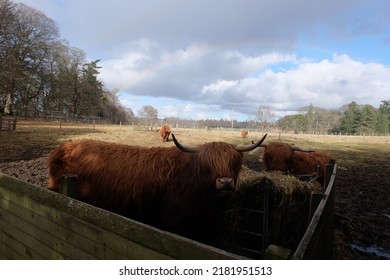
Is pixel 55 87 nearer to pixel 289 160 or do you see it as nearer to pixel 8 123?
pixel 8 123

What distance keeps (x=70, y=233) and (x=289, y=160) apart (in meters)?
5.23

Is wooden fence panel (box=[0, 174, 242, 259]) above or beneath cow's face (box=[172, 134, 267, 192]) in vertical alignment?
beneath

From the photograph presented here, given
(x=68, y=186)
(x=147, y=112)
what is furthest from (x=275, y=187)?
(x=147, y=112)

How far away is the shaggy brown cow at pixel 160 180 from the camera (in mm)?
3855

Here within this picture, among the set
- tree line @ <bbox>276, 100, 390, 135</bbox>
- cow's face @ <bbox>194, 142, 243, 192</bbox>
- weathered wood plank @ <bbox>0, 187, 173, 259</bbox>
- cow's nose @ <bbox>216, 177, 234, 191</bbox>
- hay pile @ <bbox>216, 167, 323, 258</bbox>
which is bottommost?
hay pile @ <bbox>216, 167, 323, 258</bbox>

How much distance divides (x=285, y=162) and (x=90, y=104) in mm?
53145

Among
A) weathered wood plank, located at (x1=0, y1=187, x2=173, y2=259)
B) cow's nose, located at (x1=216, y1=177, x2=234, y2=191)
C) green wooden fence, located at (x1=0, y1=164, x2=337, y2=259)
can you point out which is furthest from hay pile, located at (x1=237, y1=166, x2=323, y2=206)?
weathered wood plank, located at (x1=0, y1=187, x2=173, y2=259)

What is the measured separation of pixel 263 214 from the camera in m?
4.34

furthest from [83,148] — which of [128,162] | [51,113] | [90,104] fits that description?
[90,104]

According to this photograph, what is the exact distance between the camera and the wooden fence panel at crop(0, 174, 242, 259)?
1.64 m

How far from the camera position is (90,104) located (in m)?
54.9

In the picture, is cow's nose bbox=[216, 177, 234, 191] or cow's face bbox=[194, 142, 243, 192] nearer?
cow's nose bbox=[216, 177, 234, 191]

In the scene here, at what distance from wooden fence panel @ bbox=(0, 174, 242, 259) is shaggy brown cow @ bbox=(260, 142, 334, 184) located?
4.83m

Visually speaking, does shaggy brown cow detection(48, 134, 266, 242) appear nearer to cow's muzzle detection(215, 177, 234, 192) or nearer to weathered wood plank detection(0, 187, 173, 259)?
cow's muzzle detection(215, 177, 234, 192)
